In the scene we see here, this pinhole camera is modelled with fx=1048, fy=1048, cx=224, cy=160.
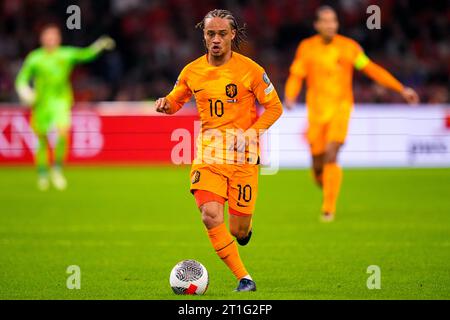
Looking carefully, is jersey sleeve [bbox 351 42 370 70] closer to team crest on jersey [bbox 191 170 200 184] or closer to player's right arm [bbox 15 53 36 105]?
team crest on jersey [bbox 191 170 200 184]

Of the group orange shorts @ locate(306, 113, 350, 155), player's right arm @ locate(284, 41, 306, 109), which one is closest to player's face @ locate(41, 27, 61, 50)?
player's right arm @ locate(284, 41, 306, 109)

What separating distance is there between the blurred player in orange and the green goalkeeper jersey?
231 inches

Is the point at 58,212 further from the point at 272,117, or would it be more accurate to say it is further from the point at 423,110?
the point at 423,110

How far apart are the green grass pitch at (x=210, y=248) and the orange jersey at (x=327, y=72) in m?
1.51

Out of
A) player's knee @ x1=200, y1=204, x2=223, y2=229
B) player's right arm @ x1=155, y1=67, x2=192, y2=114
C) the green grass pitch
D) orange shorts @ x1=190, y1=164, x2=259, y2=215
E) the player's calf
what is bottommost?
the green grass pitch

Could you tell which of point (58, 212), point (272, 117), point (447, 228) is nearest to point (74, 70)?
point (58, 212)

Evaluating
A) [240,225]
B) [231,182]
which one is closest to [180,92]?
[231,182]

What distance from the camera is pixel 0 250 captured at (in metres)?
→ 11.1

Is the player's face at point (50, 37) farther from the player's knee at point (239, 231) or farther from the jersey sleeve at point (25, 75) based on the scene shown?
the player's knee at point (239, 231)

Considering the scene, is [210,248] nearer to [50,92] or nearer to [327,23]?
[327,23]

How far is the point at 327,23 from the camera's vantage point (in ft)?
44.7

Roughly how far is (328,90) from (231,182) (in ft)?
19.4

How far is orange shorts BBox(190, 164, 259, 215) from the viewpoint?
8258mm

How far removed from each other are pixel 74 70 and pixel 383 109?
763 centimetres
